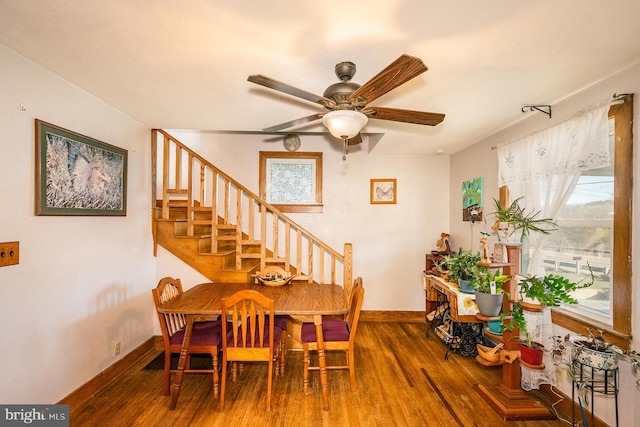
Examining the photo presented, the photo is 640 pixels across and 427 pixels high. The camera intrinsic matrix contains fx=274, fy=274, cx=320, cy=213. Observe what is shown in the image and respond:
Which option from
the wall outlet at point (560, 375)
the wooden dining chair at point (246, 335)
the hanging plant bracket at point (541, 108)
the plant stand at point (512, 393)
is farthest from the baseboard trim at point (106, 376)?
the hanging plant bracket at point (541, 108)

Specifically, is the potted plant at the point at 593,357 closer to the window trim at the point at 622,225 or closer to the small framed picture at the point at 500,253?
the window trim at the point at 622,225

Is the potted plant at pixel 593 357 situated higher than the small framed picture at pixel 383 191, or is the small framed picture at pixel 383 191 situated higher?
the small framed picture at pixel 383 191

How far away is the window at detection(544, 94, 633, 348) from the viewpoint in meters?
1.71

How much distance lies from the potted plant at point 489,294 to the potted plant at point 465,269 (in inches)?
10.6

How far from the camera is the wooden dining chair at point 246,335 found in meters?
2.00

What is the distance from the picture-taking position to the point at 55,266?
1.97 metres

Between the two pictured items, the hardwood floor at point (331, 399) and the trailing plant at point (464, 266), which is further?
the trailing plant at point (464, 266)

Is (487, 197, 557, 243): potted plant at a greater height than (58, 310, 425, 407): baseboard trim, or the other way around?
(487, 197, 557, 243): potted plant

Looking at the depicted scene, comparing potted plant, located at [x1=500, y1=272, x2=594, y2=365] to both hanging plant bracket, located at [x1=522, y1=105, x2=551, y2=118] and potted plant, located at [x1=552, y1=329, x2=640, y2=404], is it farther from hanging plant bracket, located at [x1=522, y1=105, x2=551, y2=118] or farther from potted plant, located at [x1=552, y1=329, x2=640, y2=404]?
hanging plant bracket, located at [x1=522, y1=105, x2=551, y2=118]

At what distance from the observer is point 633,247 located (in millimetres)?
1674

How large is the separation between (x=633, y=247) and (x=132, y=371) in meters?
4.06

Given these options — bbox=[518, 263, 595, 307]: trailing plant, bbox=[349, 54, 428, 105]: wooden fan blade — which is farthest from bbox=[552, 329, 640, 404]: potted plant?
bbox=[349, 54, 428, 105]: wooden fan blade

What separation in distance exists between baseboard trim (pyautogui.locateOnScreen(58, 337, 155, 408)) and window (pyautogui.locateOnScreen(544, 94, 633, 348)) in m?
3.79

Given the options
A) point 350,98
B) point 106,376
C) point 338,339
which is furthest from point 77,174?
point 338,339
